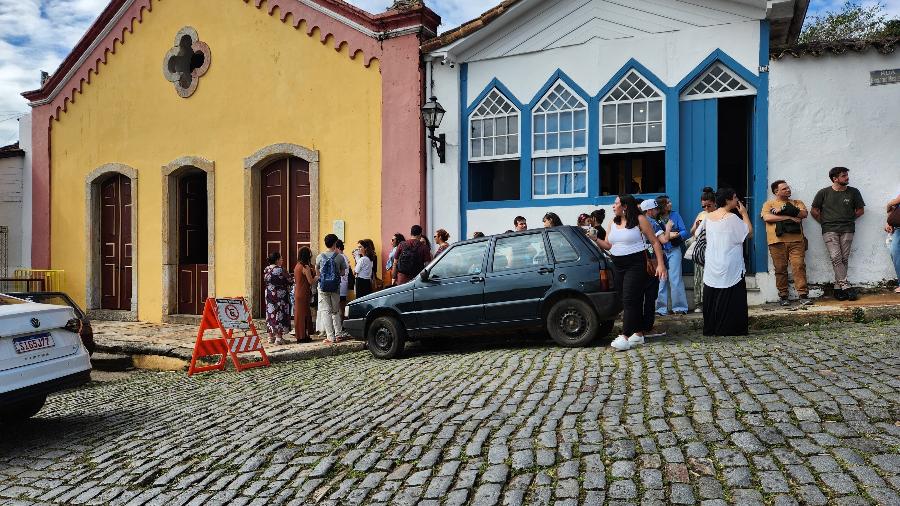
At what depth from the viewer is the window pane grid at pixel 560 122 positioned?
1113cm

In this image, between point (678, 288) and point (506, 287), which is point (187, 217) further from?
point (678, 288)

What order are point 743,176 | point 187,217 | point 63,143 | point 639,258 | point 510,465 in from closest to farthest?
point 510,465, point 639,258, point 743,176, point 187,217, point 63,143

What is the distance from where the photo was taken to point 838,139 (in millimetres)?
9672

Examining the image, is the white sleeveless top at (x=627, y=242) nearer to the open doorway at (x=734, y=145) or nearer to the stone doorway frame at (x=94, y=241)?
the open doorway at (x=734, y=145)

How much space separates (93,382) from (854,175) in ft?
36.9

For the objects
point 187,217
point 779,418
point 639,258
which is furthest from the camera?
point 187,217

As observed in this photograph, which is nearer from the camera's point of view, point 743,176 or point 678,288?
point 678,288

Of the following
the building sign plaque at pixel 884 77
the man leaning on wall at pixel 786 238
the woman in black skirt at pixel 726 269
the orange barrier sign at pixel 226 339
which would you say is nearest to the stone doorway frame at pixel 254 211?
the orange barrier sign at pixel 226 339

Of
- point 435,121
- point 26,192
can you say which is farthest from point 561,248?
point 26,192

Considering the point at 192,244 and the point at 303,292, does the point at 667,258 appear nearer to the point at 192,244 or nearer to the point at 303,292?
the point at 303,292

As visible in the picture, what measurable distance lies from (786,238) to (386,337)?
580cm

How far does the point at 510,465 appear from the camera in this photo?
4125mm

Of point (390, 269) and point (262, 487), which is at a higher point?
point (390, 269)

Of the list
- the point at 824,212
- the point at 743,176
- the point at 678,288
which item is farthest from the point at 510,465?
the point at 743,176
